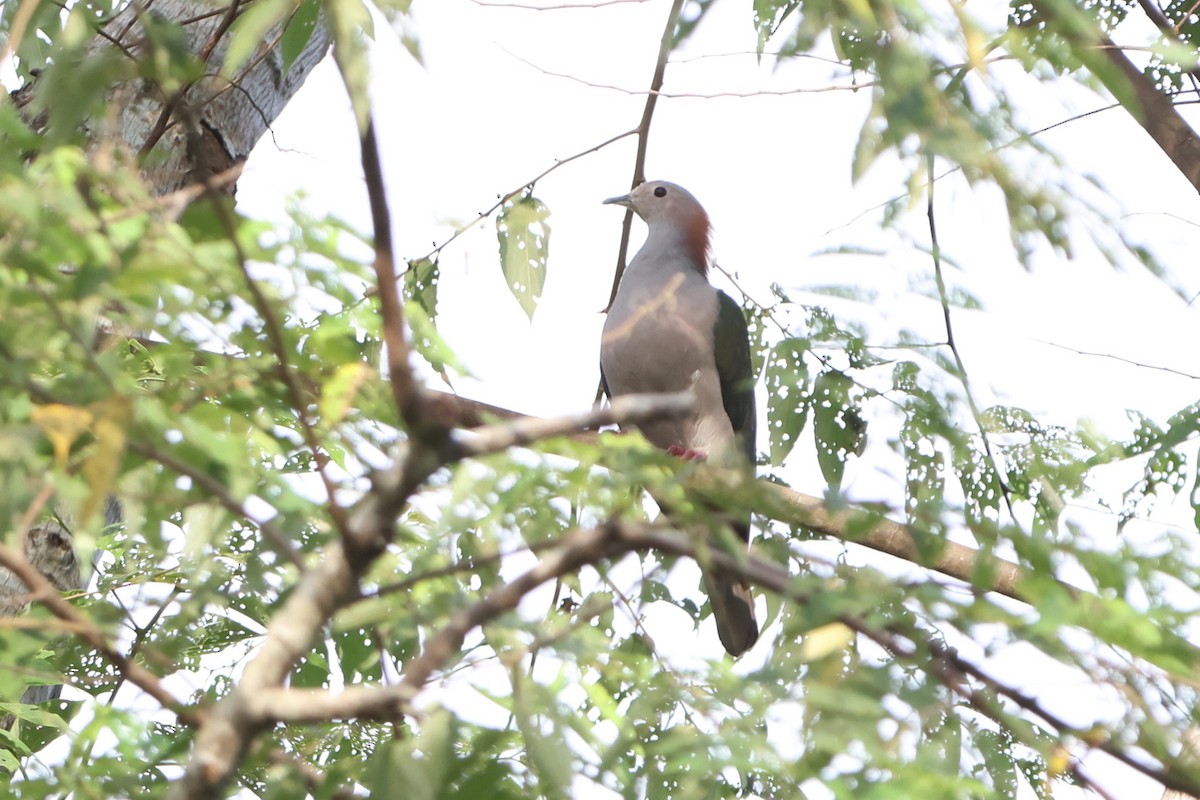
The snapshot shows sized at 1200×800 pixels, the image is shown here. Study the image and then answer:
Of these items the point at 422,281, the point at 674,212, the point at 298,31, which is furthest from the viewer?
the point at 674,212

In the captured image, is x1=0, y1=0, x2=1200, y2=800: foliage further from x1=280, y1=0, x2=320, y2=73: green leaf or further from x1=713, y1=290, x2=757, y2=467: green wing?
x1=713, y1=290, x2=757, y2=467: green wing

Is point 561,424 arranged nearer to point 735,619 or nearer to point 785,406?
point 785,406

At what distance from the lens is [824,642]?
1210 millimetres

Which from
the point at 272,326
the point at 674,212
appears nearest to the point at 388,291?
the point at 272,326

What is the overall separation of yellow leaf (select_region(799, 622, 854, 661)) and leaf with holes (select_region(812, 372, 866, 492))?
4.29 ft

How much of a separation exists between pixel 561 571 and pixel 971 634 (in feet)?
1.24

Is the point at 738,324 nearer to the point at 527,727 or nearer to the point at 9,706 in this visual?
the point at 9,706

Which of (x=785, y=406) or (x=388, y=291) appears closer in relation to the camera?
(x=388, y=291)

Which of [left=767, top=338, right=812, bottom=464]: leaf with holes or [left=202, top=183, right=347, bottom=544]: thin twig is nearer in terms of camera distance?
[left=202, top=183, right=347, bottom=544]: thin twig

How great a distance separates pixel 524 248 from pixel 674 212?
1.83 meters

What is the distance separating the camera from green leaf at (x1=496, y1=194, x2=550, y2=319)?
2926 millimetres

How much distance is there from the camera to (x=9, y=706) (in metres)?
1.93

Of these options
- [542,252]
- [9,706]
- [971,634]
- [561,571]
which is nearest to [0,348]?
[561,571]

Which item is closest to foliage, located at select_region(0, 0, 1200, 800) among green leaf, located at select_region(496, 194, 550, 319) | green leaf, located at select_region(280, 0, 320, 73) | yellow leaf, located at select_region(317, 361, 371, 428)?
yellow leaf, located at select_region(317, 361, 371, 428)
